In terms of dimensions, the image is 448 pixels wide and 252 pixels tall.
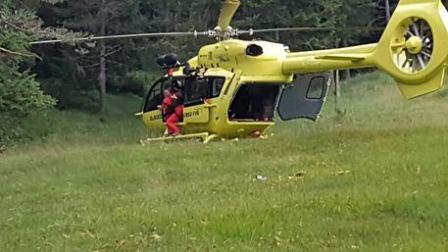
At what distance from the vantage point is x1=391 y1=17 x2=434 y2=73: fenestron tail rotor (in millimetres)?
14422

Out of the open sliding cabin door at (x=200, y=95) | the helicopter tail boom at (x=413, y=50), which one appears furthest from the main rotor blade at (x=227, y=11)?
the helicopter tail boom at (x=413, y=50)

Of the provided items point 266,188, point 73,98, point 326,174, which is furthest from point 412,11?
→ point 73,98

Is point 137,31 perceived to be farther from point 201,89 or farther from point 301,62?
point 301,62

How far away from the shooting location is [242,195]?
10625mm

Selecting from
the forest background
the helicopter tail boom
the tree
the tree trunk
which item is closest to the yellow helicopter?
the helicopter tail boom

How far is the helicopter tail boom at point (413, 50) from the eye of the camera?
558 inches

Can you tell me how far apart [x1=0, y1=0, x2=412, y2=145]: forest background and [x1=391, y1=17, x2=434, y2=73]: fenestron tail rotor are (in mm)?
18940

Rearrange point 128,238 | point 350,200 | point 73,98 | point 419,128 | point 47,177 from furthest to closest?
1. point 73,98
2. point 419,128
3. point 47,177
4. point 350,200
5. point 128,238

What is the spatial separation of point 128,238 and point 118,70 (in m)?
34.2

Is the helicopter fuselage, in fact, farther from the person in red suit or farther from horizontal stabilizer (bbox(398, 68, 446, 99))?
horizontal stabilizer (bbox(398, 68, 446, 99))

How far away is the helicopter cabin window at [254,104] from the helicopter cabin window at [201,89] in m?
0.44

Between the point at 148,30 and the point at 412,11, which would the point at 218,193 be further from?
the point at 148,30

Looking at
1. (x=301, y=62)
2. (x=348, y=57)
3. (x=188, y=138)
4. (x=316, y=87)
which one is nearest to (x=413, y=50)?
(x=348, y=57)

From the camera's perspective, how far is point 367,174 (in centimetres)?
1129
